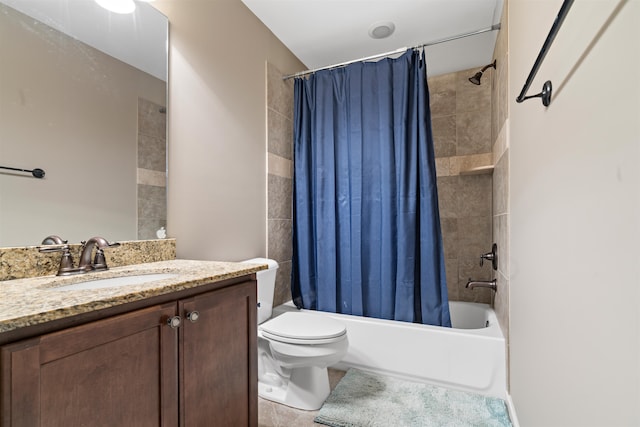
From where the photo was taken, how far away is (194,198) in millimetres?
1578

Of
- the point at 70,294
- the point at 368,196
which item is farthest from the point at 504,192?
the point at 70,294

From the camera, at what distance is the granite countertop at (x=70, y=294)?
0.56 meters

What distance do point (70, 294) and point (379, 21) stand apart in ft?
7.25

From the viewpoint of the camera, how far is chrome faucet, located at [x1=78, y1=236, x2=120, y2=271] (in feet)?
3.46

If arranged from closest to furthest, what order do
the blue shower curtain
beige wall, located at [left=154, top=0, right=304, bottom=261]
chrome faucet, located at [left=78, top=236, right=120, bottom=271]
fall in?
chrome faucet, located at [left=78, top=236, right=120, bottom=271] → beige wall, located at [left=154, top=0, right=304, bottom=261] → the blue shower curtain

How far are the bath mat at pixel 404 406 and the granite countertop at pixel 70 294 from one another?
0.95m

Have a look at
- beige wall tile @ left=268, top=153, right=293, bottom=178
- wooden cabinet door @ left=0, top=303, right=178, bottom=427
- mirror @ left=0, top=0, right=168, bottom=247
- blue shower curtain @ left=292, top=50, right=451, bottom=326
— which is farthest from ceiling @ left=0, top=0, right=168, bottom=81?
wooden cabinet door @ left=0, top=303, right=178, bottom=427

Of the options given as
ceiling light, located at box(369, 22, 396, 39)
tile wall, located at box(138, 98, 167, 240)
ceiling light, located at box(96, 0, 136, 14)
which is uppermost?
ceiling light, located at box(369, 22, 396, 39)

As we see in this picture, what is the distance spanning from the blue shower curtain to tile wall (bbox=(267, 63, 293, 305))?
0.10 metres

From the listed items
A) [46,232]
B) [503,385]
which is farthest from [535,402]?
[46,232]

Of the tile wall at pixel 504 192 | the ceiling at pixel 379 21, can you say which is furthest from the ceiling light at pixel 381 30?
the tile wall at pixel 504 192

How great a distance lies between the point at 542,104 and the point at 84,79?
5.56 feet

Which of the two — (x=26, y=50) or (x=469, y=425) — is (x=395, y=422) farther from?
(x=26, y=50)

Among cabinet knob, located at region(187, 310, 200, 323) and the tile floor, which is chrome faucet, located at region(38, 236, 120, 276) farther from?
the tile floor
